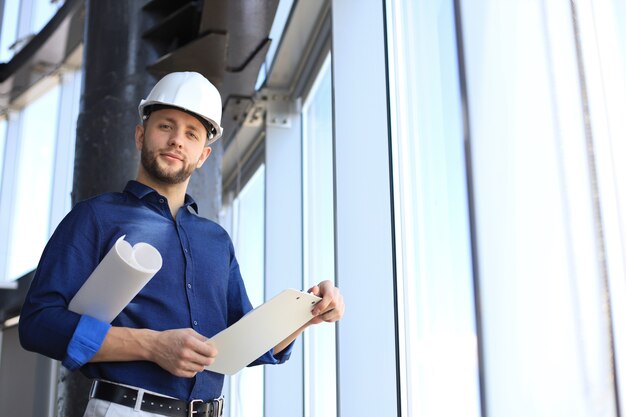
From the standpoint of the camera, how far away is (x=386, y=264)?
2270 millimetres

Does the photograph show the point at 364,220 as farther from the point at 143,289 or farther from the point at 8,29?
the point at 8,29

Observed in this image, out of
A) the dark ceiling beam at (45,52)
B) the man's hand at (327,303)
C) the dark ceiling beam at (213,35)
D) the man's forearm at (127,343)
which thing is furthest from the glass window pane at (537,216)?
the dark ceiling beam at (45,52)

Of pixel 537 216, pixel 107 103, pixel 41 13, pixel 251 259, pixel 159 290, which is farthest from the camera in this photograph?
pixel 41 13

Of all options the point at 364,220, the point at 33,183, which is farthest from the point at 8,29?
the point at 364,220

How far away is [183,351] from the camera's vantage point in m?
1.43

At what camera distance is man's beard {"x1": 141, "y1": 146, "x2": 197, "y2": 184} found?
5.75 feet

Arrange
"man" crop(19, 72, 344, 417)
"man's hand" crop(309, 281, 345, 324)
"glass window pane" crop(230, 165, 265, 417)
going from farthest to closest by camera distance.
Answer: "glass window pane" crop(230, 165, 265, 417), "man's hand" crop(309, 281, 345, 324), "man" crop(19, 72, 344, 417)

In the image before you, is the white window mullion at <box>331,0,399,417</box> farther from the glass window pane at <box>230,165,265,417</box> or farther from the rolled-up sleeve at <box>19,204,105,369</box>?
the glass window pane at <box>230,165,265,417</box>

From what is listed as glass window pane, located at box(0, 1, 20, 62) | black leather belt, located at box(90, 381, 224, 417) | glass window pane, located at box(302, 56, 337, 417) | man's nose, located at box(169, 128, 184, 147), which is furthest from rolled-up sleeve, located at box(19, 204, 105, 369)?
glass window pane, located at box(0, 1, 20, 62)

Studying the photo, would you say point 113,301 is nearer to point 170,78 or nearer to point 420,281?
point 170,78

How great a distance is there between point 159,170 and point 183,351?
0.49 m

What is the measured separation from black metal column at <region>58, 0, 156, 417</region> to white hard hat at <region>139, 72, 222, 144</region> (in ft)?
3.12

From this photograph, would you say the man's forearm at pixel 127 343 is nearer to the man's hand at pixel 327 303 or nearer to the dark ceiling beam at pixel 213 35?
the man's hand at pixel 327 303

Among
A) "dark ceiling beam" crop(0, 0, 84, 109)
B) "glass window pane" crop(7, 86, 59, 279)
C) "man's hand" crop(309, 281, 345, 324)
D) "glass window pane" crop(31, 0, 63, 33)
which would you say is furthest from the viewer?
"glass window pane" crop(7, 86, 59, 279)
